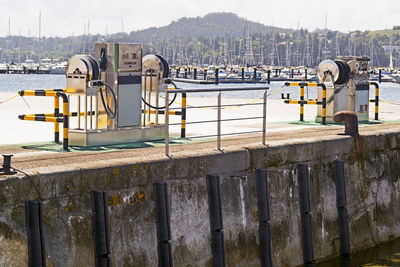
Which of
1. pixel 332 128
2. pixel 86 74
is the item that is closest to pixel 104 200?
pixel 86 74

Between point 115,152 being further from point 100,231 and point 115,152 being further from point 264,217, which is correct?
point 100,231

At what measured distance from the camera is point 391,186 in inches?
614

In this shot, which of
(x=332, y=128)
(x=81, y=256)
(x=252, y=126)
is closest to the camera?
(x=81, y=256)

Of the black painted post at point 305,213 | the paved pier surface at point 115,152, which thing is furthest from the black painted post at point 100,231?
the black painted post at point 305,213

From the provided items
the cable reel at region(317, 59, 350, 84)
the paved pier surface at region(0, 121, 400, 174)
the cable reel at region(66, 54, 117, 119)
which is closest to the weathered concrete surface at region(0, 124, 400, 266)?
the paved pier surface at region(0, 121, 400, 174)

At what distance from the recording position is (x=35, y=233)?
29.5 feet

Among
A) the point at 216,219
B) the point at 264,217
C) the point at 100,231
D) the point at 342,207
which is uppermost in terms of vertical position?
the point at 100,231

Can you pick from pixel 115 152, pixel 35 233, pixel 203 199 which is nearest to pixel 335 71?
pixel 115 152

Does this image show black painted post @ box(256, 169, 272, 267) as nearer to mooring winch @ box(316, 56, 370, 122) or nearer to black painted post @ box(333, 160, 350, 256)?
black painted post @ box(333, 160, 350, 256)

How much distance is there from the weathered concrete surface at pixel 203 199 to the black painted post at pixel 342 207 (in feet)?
0.28

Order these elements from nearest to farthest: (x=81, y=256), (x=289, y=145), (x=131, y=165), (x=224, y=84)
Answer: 1. (x=81, y=256)
2. (x=131, y=165)
3. (x=289, y=145)
4. (x=224, y=84)

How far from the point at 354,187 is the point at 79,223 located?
6428 mm

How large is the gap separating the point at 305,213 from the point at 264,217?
115cm

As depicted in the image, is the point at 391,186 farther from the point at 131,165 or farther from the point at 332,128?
the point at 131,165
